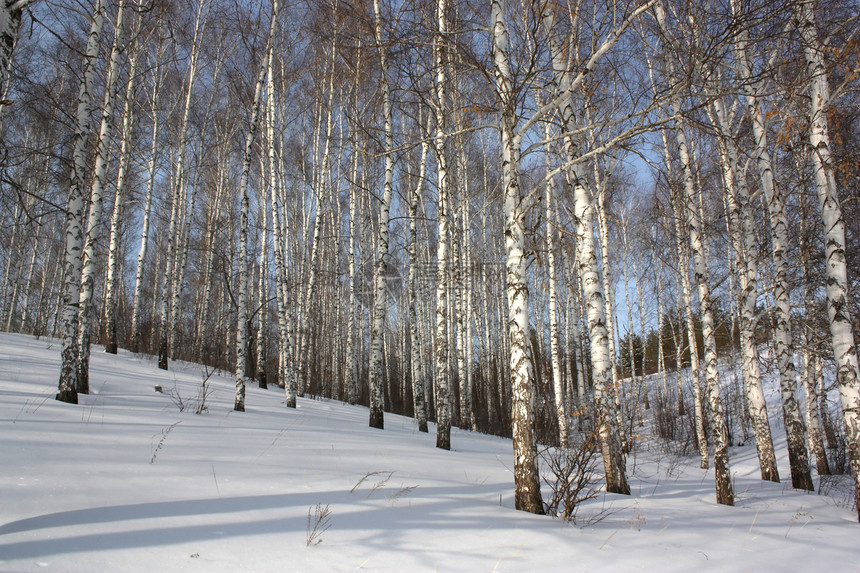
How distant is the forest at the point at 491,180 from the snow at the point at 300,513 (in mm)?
715

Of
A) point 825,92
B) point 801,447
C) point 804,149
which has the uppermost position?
point 804,149

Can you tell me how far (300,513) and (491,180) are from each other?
15606 mm

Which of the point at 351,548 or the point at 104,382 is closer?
the point at 351,548

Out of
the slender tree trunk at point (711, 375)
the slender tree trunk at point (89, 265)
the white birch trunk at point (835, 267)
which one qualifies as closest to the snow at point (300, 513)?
the slender tree trunk at point (711, 375)

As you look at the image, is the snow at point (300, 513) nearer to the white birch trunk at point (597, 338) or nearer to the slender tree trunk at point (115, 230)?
the white birch trunk at point (597, 338)

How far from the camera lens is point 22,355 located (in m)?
8.41

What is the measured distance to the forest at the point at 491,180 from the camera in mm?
4699

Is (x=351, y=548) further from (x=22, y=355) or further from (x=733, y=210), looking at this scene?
(x=22, y=355)

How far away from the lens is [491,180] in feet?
56.9

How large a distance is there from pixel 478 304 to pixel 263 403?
12.7 m

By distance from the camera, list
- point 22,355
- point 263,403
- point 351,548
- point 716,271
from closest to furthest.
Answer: point 351,548
point 22,355
point 263,403
point 716,271

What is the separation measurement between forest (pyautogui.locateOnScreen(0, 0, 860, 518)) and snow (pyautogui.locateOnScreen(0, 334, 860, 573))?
0.72 m

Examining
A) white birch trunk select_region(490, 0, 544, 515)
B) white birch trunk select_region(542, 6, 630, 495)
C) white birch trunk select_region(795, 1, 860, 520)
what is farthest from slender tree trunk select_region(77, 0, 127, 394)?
white birch trunk select_region(795, 1, 860, 520)

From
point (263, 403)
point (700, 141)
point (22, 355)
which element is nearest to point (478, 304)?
point (700, 141)
